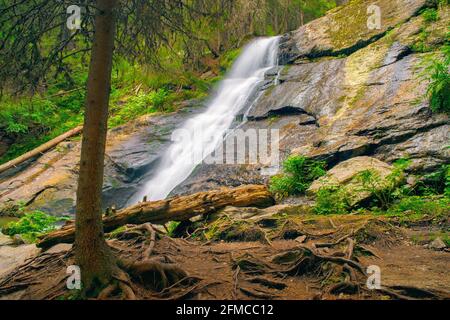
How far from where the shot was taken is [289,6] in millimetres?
26797

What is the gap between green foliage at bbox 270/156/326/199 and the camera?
955cm

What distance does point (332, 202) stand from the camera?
7.77 meters

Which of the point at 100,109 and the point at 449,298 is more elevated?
the point at 100,109

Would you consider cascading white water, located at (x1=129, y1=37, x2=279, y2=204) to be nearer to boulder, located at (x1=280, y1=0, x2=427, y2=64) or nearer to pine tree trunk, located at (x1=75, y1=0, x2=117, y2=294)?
boulder, located at (x1=280, y1=0, x2=427, y2=64)

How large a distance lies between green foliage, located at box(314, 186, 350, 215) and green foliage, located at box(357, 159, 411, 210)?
1.34ft

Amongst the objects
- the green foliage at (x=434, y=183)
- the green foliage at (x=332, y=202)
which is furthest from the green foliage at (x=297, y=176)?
the green foliage at (x=434, y=183)

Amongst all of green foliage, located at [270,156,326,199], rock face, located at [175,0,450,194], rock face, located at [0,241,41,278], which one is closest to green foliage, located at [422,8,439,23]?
rock face, located at [175,0,450,194]

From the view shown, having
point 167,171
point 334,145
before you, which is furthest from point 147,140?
point 334,145

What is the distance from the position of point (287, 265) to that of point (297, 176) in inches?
195

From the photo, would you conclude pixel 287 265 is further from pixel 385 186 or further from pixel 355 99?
pixel 355 99
